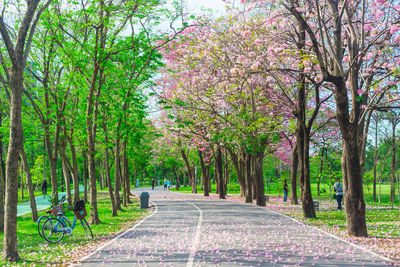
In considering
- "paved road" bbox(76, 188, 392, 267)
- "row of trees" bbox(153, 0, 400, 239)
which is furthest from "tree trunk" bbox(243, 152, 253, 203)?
"paved road" bbox(76, 188, 392, 267)

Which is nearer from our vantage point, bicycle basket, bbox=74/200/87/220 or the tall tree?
the tall tree

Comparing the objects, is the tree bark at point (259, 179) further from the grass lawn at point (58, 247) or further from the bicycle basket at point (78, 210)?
the bicycle basket at point (78, 210)

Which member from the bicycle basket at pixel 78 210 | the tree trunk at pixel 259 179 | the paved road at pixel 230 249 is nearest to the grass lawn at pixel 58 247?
the paved road at pixel 230 249

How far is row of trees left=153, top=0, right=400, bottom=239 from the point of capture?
1188 cm

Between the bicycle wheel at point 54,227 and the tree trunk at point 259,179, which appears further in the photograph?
the tree trunk at point 259,179

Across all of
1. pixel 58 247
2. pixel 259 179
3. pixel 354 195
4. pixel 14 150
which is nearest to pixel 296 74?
pixel 354 195

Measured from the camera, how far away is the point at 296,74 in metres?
19.0

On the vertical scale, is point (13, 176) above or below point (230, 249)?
above

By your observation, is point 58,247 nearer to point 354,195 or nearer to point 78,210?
point 78,210

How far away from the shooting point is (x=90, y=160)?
1675 centimetres

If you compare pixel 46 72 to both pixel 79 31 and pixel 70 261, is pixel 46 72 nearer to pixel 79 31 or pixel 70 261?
pixel 79 31

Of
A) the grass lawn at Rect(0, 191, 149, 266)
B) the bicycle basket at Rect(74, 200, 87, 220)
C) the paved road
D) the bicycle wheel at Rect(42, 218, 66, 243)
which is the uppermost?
the bicycle basket at Rect(74, 200, 87, 220)

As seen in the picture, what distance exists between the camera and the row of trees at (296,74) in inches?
468

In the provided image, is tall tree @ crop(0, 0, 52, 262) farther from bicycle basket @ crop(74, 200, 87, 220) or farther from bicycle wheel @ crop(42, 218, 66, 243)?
bicycle basket @ crop(74, 200, 87, 220)
